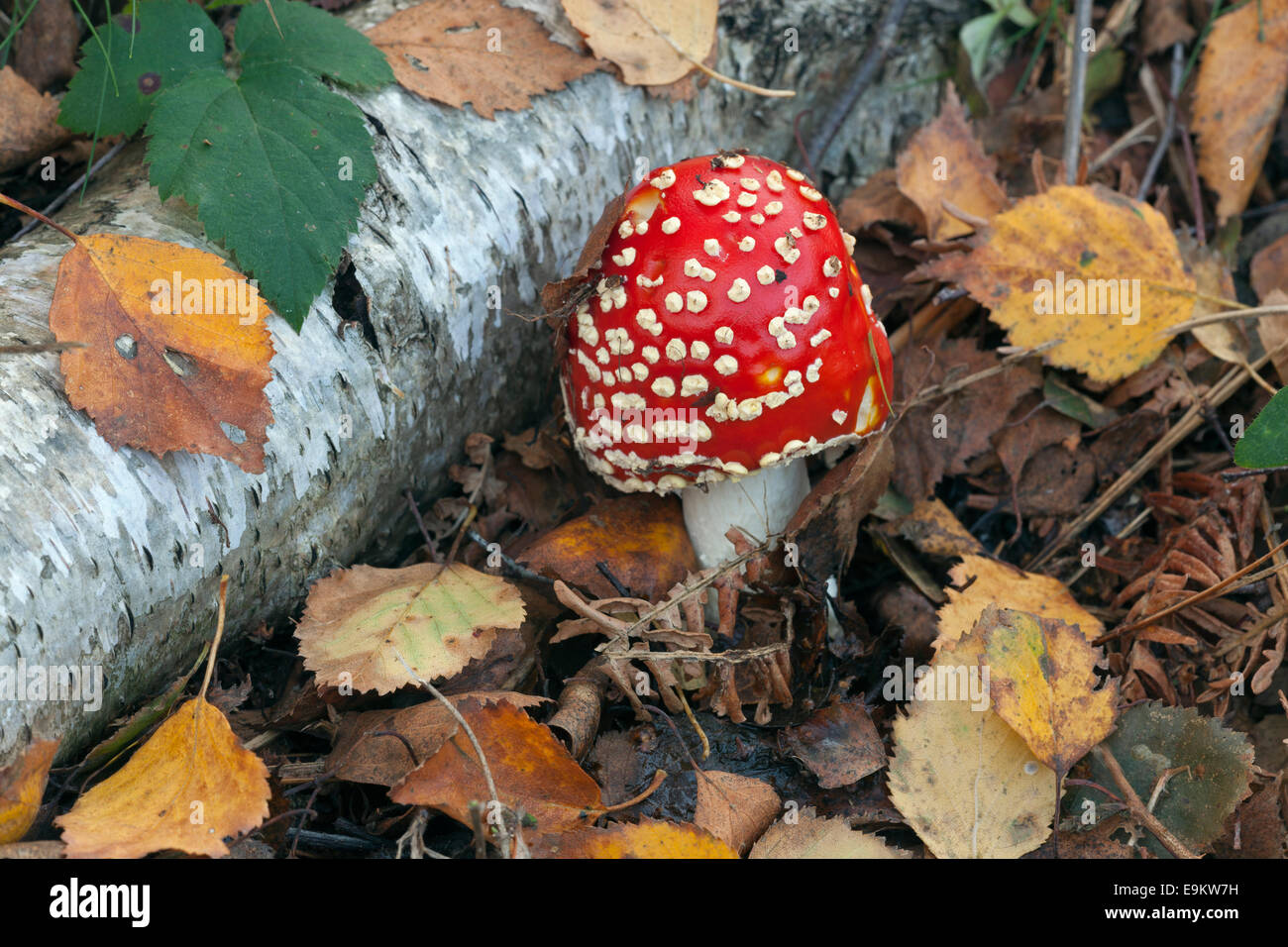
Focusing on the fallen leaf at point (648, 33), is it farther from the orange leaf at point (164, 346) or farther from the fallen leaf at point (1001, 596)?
the fallen leaf at point (1001, 596)

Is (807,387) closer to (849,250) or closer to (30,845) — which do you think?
(849,250)

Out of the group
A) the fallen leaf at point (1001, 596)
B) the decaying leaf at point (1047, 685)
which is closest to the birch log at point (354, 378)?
the fallen leaf at point (1001, 596)

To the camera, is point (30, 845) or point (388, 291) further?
point (388, 291)

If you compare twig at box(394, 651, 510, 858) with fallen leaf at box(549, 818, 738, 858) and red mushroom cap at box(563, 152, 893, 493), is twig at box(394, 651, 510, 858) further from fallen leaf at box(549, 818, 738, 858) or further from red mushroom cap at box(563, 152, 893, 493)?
red mushroom cap at box(563, 152, 893, 493)

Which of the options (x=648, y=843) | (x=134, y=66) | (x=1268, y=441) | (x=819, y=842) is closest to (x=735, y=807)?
(x=819, y=842)

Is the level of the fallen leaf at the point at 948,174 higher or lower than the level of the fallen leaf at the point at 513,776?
higher

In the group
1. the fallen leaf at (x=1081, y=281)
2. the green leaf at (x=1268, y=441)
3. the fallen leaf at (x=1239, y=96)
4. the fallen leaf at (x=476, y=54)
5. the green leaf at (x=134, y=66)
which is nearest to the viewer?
the green leaf at (x=1268, y=441)
